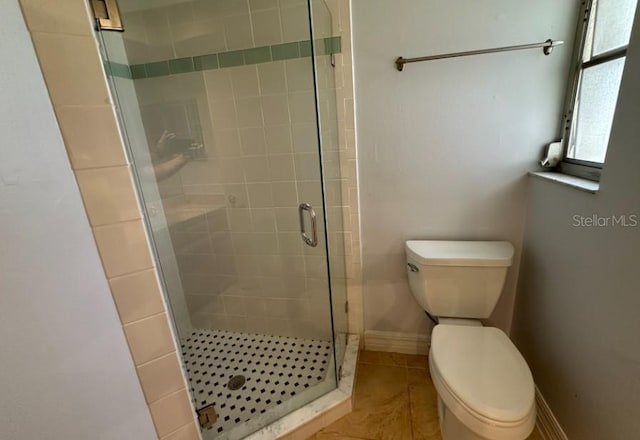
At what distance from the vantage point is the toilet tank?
1.28m

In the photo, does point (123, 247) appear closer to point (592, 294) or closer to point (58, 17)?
point (58, 17)

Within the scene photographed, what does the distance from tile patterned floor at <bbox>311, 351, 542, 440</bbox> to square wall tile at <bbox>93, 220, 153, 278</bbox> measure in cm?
117

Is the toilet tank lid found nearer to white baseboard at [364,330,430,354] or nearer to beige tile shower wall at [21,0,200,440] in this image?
white baseboard at [364,330,430,354]

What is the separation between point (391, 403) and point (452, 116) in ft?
4.88

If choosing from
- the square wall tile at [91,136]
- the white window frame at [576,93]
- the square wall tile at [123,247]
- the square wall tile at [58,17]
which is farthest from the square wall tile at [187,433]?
the white window frame at [576,93]

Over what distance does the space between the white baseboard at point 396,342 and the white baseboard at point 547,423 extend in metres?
0.55

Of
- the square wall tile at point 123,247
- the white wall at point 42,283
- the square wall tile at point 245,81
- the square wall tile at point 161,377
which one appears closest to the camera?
the white wall at point 42,283

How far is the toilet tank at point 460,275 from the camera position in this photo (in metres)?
1.28

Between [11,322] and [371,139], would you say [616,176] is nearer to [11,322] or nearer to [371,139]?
[371,139]

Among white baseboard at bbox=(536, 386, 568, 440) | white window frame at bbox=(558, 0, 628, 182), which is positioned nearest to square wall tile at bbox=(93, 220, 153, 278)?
white window frame at bbox=(558, 0, 628, 182)

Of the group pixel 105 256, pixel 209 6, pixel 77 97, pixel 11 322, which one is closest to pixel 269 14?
pixel 209 6

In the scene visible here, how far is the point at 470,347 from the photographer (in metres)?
1.15

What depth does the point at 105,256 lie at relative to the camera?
626 mm

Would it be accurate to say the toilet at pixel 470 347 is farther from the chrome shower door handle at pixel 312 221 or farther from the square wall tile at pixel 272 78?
the square wall tile at pixel 272 78
